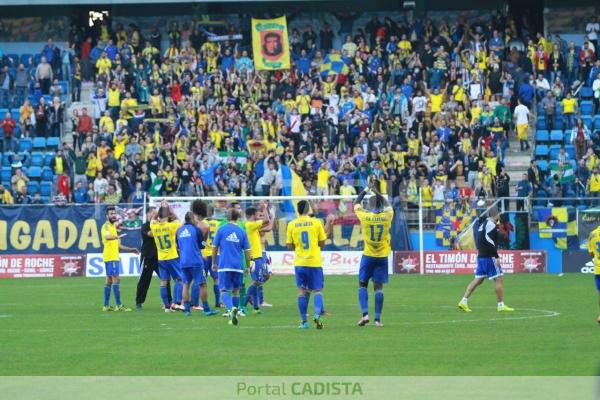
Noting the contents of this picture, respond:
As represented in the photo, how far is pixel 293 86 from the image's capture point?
162 ft

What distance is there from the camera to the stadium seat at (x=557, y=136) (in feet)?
153

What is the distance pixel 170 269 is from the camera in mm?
26078

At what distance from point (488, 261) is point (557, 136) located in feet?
73.8

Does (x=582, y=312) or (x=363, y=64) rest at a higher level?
(x=363, y=64)

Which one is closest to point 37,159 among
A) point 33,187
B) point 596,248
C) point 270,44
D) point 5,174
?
point 5,174

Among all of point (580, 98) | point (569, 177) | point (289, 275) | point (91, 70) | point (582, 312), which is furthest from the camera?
point (91, 70)

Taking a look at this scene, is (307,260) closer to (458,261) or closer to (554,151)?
(458,261)

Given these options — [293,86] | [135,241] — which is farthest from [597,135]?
[135,241]

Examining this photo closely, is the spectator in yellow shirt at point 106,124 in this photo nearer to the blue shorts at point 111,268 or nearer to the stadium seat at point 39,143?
the stadium seat at point 39,143

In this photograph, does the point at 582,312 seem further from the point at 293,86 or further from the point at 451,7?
the point at 451,7

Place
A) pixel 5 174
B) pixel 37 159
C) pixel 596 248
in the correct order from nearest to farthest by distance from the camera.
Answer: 1. pixel 596 248
2. pixel 5 174
3. pixel 37 159

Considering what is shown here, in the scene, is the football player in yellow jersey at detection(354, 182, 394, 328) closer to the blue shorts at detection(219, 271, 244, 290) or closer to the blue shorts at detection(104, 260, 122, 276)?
the blue shorts at detection(219, 271, 244, 290)

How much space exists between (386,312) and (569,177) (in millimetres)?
20622

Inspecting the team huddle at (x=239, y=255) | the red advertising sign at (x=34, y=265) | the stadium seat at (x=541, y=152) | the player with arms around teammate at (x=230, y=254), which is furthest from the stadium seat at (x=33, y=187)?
the player with arms around teammate at (x=230, y=254)
